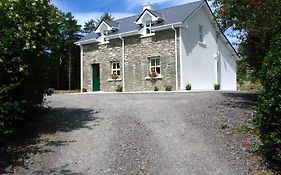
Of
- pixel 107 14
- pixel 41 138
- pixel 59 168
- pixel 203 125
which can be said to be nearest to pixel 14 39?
pixel 41 138

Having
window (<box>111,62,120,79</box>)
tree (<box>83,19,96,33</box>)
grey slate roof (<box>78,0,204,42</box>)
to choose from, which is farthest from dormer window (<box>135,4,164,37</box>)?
tree (<box>83,19,96,33</box>)

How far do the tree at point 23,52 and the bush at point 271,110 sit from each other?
18.2 ft

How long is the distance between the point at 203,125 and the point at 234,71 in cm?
2403

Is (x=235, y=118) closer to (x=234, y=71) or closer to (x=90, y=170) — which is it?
(x=90, y=170)

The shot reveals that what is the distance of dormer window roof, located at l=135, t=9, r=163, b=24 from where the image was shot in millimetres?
27759

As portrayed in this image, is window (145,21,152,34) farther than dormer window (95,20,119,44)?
No

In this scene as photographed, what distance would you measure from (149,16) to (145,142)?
20.3 metres

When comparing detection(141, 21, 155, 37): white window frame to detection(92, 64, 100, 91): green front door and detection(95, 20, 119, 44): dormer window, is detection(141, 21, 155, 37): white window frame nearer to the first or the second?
detection(95, 20, 119, 44): dormer window

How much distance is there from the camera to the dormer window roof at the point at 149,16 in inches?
1093

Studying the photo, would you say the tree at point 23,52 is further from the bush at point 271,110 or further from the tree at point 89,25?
the tree at point 89,25

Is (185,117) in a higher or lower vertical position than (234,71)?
lower

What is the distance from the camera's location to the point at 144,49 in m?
28.1

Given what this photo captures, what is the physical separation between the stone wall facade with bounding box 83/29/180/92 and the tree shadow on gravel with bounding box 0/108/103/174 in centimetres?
1379

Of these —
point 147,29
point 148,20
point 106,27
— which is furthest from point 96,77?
point 148,20
